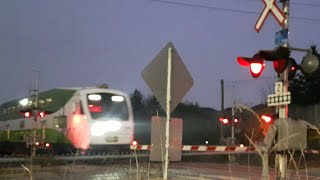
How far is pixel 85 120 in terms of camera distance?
2741 centimetres

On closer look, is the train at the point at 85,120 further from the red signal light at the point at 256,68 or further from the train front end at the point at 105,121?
the red signal light at the point at 256,68

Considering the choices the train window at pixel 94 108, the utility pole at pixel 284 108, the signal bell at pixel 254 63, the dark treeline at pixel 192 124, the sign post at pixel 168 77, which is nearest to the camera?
the utility pole at pixel 284 108

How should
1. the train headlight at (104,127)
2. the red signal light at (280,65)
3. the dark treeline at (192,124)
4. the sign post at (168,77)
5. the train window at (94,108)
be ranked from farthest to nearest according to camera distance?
the dark treeline at (192,124) → the train window at (94,108) → the train headlight at (104,127) → the red signal light at (280,65) → the sign post at (168,77)

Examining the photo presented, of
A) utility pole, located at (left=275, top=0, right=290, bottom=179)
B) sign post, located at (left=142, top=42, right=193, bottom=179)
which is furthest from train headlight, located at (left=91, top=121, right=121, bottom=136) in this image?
sign post, located at (left=142, top=42, right=193, bottom=179)

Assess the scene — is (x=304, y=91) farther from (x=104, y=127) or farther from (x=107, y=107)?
(x=104, y=127)

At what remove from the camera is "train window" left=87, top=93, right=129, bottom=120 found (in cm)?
2753

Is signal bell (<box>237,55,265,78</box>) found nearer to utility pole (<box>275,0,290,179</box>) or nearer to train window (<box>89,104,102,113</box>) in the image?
utility pole (<box>275,0,290,179</box>)

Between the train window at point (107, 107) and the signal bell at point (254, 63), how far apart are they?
17.7 m

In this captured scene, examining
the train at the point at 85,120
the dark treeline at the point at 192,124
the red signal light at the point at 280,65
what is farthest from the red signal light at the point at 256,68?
the dark treeline at the point at 192,124

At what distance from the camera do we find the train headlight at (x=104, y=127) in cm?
2716

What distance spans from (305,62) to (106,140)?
1827 cm

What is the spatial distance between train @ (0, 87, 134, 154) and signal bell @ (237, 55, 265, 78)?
16.7 meters

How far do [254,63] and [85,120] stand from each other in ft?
59.2

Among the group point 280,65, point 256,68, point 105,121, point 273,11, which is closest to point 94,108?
point 105,121
